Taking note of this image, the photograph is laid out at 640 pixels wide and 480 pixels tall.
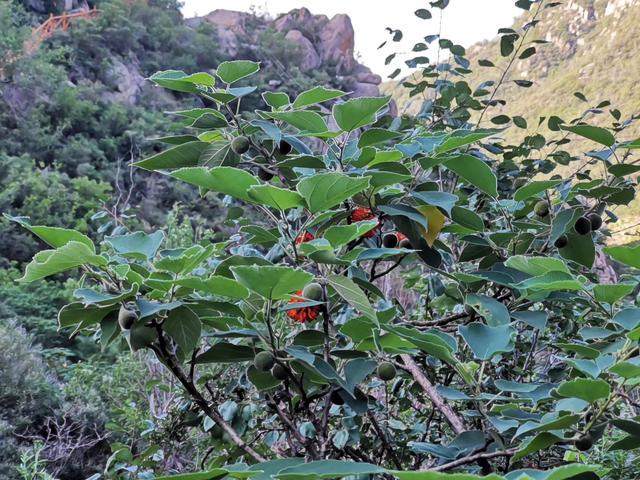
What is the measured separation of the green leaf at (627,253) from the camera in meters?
0.42

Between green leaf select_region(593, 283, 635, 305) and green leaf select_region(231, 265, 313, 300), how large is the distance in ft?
0.90

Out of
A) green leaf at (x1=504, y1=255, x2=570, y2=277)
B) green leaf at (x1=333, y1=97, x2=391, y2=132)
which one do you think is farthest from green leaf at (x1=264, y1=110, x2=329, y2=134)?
green leaf at (x1=504, y1=255, x2=570, y2=277)

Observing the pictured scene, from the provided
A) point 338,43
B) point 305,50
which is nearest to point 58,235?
point 305,50

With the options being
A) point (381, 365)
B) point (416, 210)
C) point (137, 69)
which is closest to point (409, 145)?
point (416, 210)

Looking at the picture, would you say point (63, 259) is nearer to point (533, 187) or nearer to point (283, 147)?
point (283, 147)

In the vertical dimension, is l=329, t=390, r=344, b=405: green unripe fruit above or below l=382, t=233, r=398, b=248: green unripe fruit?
below

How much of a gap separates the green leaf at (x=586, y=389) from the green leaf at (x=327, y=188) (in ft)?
0.69

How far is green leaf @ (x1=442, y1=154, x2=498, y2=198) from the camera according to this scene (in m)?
0.55

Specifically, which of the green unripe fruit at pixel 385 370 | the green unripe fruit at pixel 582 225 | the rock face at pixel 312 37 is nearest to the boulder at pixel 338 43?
the rock face at pixel 312 37

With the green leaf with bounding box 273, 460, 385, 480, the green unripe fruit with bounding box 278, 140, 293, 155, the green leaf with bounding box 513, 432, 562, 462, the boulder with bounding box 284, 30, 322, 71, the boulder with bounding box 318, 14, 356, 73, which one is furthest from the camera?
the boulder with bounding box 318, 14, 356, 73

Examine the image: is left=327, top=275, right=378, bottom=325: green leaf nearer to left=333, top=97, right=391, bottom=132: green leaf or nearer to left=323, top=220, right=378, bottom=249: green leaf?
left=323, top=220, right=378, bottom=249: green leaf

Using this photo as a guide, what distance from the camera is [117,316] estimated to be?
0.49m

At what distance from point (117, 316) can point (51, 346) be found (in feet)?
16.8

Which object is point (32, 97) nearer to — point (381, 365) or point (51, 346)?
point (51, 346)
